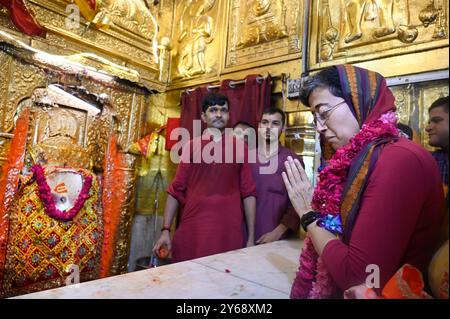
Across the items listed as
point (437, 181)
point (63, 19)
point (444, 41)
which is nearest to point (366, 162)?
point (437, 181)

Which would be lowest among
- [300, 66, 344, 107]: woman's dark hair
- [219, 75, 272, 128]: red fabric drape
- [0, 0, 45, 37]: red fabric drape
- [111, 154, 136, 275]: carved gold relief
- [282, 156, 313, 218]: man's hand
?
[111, 154, 136, 275]: carved gold relief

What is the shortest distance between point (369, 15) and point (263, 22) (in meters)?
1.17

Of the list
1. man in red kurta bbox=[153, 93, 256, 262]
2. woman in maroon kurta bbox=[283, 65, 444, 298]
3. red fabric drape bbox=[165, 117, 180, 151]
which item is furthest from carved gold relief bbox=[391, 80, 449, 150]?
red fabric drape bbox=[165, 117, 180, 151]

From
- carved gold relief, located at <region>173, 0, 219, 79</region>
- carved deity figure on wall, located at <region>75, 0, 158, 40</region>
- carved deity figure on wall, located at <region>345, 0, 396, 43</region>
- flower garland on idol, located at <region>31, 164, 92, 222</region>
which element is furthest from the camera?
carved gold relief, located at <region>173, 0, 219, 79</region>

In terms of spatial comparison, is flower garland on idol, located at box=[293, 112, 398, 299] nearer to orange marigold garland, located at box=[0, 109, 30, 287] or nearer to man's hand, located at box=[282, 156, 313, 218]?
man's hand, located at box=[282, 156, 313, 218]

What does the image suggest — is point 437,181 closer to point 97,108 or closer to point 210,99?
point 210,99

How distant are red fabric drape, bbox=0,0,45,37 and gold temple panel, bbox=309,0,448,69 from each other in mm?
2683

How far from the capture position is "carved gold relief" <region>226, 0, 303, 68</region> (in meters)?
3.17

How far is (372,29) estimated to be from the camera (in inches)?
104

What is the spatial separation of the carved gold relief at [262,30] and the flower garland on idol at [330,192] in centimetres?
234

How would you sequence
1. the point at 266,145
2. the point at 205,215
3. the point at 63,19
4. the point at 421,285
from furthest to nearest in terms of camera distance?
the point at 63,19, the point at 266,145, the point at 205,215, the point at 421,285

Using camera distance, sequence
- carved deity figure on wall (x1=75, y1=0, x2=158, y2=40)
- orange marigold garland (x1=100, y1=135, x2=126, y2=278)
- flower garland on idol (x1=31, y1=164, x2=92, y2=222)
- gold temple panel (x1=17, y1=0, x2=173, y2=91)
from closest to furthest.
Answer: flower garland on idol (x1=31, y1=164, x2=92, y2=222) < gold temple panel (x1=17, y1=0, x2=173, y2=91) < carved deity figure on wall (x1=75, y1=0, x2=158, y2=40) < orange marigold garland (x1=100, y1=135, x2=126, y2=278)

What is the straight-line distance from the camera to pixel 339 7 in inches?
113
